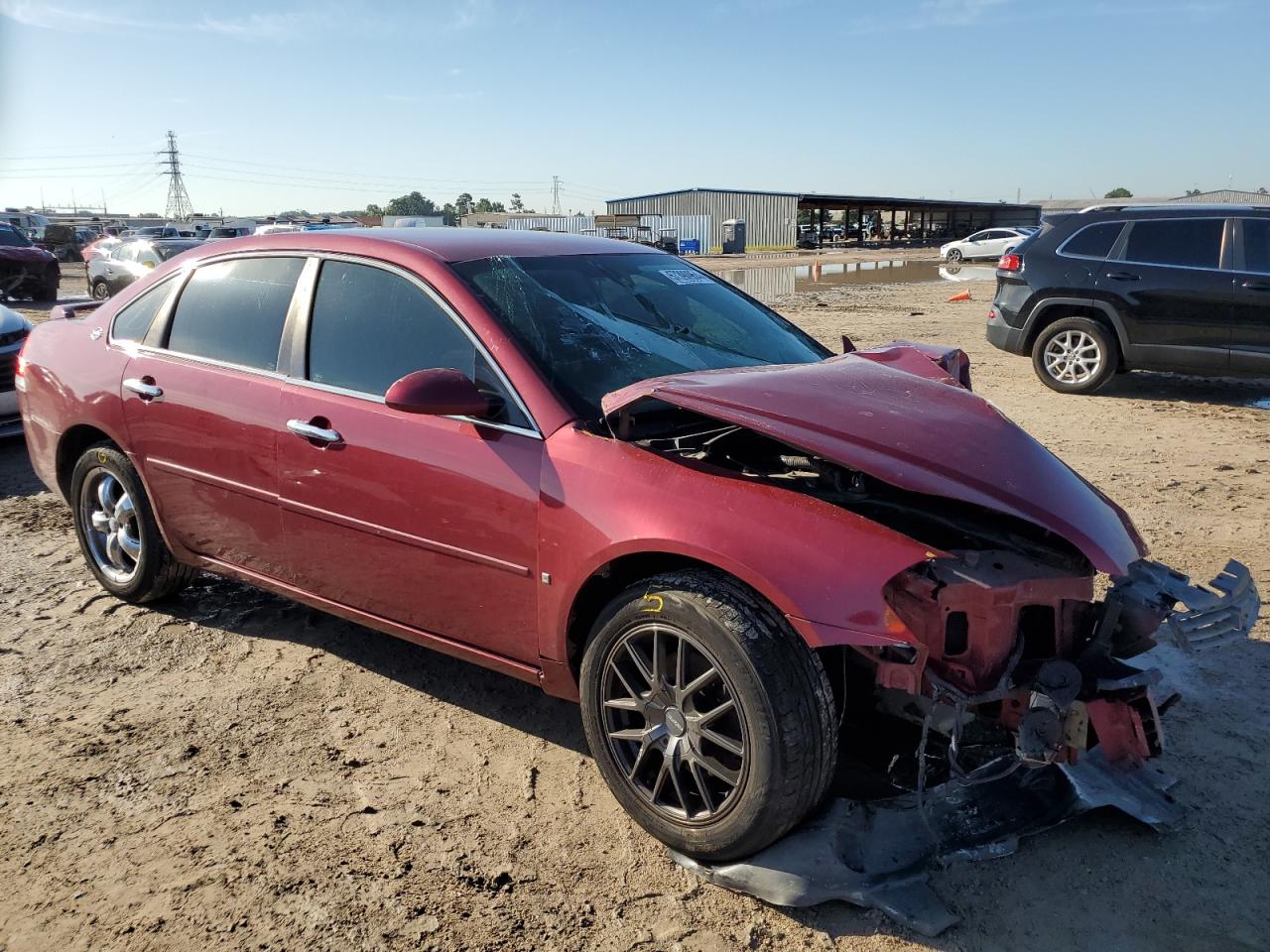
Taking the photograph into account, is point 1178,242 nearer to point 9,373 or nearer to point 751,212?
point 9,373

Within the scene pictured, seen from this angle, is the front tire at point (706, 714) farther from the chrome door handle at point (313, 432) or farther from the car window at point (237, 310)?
the car window at point (237, 310)

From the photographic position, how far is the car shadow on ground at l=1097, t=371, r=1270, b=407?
9.36 m

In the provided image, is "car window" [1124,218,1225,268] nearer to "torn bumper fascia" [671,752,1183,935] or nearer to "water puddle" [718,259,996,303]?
"torn bumper fascia" [671,752,1183,935]

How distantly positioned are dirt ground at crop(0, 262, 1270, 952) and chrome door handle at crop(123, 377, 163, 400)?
1087 millimetres

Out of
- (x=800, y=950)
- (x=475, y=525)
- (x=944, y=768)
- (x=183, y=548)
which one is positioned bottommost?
(x=800, y=950)

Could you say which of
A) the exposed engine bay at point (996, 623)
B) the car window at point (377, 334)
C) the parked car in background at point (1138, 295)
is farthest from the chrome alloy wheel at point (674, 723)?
the parked car in background at point (1138, 295)

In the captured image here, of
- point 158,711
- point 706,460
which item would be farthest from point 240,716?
point 706,460

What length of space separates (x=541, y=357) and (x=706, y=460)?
2.23 ft

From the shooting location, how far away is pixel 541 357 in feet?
10.4

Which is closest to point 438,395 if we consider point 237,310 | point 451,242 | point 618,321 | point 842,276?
point 618,321

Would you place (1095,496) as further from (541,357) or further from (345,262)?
(345,262)

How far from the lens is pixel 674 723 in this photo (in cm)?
275

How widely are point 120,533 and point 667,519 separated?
3.13 meters

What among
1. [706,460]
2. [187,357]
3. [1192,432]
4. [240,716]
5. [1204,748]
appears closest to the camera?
[706,460]
